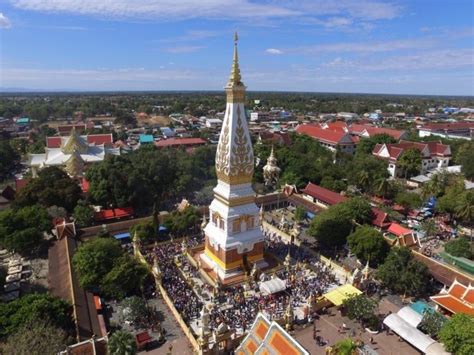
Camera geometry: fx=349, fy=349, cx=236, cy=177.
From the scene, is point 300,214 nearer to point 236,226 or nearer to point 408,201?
point 236,226

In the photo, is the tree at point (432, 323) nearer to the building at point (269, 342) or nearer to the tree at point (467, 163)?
the building at point (269, 342)

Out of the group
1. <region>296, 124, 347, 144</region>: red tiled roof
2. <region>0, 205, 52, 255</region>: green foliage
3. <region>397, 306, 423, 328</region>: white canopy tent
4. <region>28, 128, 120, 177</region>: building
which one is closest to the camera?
<region>397, 306, 423, 328</region>: white canopy tent

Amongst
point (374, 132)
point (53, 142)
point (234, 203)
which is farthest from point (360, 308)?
point (374, 132)

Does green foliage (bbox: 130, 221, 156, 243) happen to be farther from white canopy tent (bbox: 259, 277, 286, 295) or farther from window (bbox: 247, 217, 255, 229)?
white canopy tent (bbox: 259, 277, 286, 295)

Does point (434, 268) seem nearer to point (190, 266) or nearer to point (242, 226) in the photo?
point (242, 226)

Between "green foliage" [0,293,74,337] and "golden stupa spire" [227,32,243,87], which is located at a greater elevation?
"golden stupa spire" [227,32,243,87]

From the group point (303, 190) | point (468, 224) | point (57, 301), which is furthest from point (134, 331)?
point (468, 224)

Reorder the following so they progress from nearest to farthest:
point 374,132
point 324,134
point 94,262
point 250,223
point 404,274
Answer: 1. point 94,262
2. point 404,274
3. point 250,223
4. point 324,134
5. point 374,132

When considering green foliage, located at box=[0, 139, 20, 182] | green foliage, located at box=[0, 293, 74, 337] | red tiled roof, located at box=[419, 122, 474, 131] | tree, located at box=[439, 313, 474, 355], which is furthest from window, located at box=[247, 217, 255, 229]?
red tiled roof, located at box=[419, 122, 474, 131]
